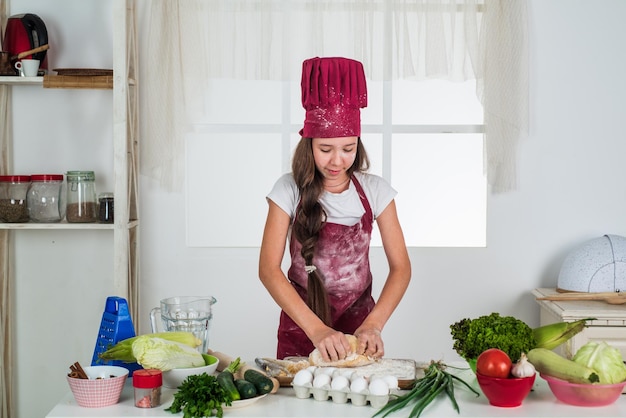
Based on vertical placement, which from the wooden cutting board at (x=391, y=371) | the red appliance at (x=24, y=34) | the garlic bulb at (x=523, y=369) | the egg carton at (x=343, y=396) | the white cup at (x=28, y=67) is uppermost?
the red appliance at (x=24, y=34)

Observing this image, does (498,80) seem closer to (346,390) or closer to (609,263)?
(609,263)

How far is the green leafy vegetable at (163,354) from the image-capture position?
6.81 feet

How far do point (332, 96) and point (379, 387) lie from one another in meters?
1.00

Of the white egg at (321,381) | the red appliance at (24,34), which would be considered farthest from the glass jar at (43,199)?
the white egg at (321,381)

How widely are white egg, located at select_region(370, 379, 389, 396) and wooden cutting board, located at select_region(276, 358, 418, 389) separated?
0.10 meters

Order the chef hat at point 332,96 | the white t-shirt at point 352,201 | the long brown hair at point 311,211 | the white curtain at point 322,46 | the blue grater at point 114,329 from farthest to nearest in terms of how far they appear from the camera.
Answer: the white curtain at point 322,46 < the white t-shirt at point 352,201 < the long brown hair at point 311,211 < the chef hat at point 332,96 < the blue grater at point 114,329

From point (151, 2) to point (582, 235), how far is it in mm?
2406

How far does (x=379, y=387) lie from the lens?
203 centimetres

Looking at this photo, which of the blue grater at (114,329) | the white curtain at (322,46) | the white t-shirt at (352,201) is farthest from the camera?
the white curtain at (322,46)

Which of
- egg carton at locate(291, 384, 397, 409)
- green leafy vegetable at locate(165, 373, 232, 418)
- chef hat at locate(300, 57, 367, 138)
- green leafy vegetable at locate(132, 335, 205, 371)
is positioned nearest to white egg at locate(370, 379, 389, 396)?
egg carton at locate(291, 384, 397, 409)

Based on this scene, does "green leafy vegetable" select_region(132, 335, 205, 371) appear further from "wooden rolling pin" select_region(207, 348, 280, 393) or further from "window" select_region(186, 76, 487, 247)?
"window" select_region(186, 76, 487, 247)

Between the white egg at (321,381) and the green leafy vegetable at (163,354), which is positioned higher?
the green leafy vegetable at (163,354)

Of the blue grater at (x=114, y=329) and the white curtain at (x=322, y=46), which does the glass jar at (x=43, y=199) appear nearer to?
the white curtain at (x=322, y=46)

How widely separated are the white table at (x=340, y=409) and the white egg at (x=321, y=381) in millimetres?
47
